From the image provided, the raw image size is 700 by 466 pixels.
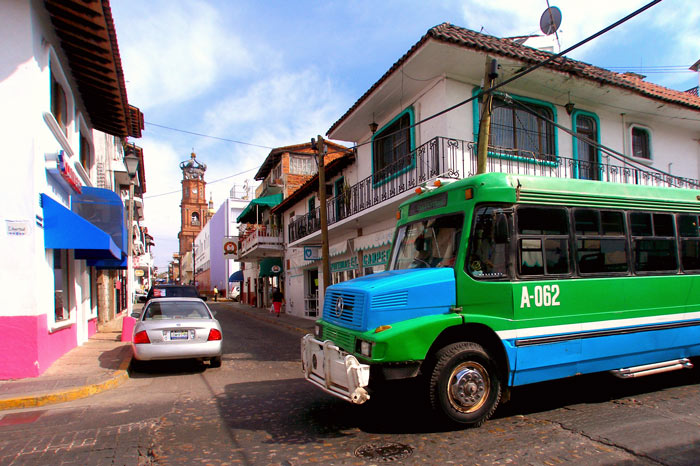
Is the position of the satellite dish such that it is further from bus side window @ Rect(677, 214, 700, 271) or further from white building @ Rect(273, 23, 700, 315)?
bus side window @ Rect(677, 214, 700, 271)

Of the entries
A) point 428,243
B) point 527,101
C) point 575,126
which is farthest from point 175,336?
point 575,126

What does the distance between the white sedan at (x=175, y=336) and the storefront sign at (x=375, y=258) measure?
668cm

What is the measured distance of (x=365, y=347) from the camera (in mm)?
5055

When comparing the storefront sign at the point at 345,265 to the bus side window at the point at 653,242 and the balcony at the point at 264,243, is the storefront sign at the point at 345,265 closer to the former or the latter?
the balcony at the point at 264,243

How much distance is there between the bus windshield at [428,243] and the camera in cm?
578

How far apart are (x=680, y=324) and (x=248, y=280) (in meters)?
36.4

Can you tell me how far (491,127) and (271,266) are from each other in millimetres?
18879

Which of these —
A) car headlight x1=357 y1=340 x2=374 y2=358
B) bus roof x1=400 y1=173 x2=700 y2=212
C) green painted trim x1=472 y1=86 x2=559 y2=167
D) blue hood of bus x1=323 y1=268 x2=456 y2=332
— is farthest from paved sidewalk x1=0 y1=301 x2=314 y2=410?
green painted trim x1=472 y1=86 x2=559 y2=167

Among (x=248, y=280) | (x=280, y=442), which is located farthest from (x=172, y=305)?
(x=248, y=280)

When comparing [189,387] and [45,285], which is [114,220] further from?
[189,387]

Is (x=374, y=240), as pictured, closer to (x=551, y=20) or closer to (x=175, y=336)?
(x=175, y=336)

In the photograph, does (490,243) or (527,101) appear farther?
(527,101)

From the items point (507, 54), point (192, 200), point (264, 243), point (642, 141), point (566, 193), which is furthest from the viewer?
point (192, 200)

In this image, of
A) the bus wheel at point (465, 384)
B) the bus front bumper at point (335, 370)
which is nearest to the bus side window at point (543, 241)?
the bus wheel at point (465, 384)
